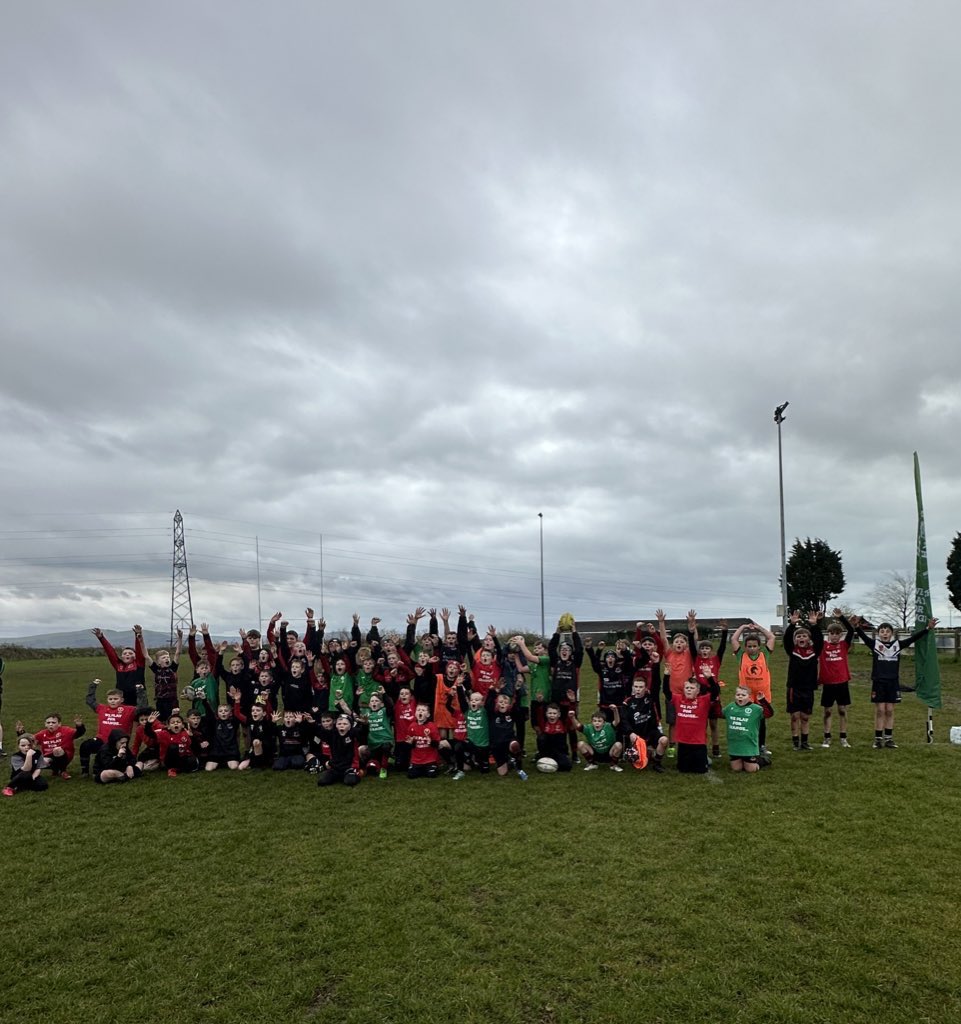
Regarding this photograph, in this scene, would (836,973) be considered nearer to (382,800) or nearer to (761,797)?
(761,797)

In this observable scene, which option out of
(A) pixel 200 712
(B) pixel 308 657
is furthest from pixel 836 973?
(A) pixel 200 712

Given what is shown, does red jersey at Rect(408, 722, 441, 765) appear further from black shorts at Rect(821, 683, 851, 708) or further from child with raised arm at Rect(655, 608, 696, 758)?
black shorts at Rect(821, 683, 851, 708)

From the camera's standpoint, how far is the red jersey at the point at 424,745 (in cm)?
1116

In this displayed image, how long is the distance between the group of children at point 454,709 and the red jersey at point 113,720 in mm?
26

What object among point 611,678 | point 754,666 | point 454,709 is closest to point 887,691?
point 754,666

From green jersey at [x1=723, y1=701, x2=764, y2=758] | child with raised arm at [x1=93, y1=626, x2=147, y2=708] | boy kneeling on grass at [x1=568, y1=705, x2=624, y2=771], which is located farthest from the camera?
child with raised arm at [x1=93, y1=626, x2=147, y2=708]

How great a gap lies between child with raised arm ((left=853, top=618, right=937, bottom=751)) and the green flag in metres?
0.51

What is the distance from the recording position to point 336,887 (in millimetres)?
6695

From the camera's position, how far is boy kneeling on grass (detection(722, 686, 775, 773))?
10.6 m

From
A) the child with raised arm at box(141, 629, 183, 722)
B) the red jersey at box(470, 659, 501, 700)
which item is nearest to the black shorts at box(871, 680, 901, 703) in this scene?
the red jersey at box(470, 659, 501, 700)

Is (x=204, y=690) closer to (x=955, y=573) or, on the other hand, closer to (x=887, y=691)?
(x=887, y=691)

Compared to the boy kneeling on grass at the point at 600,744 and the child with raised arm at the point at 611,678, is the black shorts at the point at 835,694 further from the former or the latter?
the boy kneeling on grass at the point at 600,744

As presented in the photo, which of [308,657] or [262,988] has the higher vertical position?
[308,657]

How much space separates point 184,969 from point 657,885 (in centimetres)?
415
